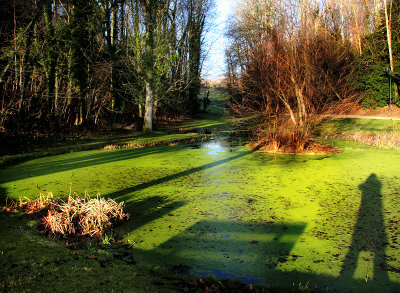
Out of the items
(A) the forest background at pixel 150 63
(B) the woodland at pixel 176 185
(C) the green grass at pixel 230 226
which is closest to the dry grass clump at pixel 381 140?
(B) the woodland at pixel 176 185

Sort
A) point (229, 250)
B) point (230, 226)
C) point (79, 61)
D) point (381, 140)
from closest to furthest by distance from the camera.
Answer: point (229, 250), point (230, 226), point (381, 140), point (79, 61)

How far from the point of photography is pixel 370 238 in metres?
3.96

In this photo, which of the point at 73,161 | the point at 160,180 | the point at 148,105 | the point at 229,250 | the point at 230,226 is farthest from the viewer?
the point at 148,105

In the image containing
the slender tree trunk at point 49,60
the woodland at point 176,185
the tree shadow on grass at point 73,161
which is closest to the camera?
the woodland at point 176,185

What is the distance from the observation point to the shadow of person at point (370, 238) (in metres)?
3.23

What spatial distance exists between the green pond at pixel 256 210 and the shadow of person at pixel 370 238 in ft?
0.04

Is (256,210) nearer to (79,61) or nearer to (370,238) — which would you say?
(370,238)

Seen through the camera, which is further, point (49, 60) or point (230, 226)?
point (49, 60)

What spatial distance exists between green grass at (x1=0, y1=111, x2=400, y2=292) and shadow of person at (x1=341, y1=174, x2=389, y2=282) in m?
0.01

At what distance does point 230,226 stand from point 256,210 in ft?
2.55

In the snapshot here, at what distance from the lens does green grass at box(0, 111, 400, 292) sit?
10.2 ft

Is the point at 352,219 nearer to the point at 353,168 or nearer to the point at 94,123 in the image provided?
the point at 353,168

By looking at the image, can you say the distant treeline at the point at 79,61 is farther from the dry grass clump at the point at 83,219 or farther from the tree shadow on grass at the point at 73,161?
the dry grass clump at the point at 83,219

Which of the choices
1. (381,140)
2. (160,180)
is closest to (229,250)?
(160,180)
